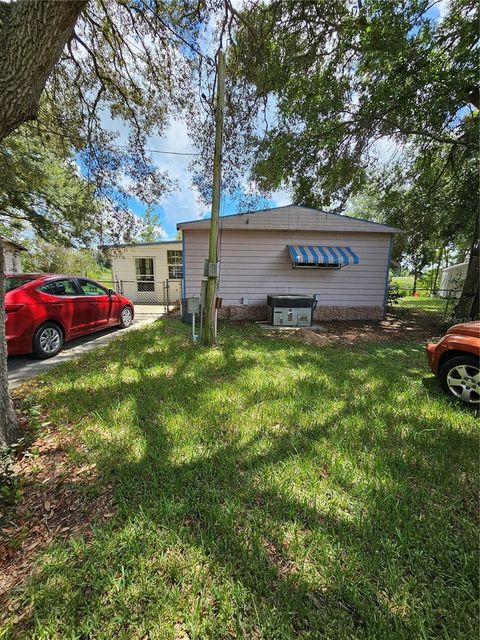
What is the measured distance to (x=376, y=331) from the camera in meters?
7.93

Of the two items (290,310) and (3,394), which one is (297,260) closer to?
(290,310)

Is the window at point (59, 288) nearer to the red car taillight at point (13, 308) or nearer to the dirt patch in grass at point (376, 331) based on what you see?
the red car taillight at point (13, 308)

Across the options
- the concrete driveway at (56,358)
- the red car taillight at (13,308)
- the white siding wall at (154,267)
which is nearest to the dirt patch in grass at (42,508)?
the concrete driveway at (56,358)

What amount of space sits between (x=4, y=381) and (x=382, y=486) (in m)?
3.21

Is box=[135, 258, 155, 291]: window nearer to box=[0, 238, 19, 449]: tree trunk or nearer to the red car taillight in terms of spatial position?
the red car taillight

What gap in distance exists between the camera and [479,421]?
270 cm

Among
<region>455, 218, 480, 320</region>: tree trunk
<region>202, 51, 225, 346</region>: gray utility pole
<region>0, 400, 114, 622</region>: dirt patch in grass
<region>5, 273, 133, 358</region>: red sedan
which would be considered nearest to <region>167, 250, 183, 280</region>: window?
<region>5, 273, 133, 358</region>: red sedan

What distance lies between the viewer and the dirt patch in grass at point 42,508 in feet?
4.68

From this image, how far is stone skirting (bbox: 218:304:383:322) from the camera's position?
912 cm

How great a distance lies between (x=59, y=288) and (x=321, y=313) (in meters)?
7.91

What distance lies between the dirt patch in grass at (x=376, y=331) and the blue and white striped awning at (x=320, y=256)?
207cm

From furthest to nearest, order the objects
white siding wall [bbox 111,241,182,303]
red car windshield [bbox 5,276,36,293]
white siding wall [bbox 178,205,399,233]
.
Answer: white siding wall [bbox 111,241,182,303]
white siding wall [bbox 178,205,399,233]
red car windshield [bbox 5,276,36,293]

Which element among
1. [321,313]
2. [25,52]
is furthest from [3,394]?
[321,313]

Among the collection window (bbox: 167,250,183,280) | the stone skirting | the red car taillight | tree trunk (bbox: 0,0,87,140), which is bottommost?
the stone skirting
